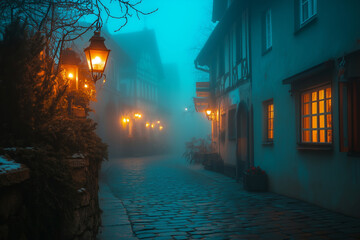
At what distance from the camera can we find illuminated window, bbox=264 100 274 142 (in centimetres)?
1091

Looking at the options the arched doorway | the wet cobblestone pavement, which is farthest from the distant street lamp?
the arched doorway

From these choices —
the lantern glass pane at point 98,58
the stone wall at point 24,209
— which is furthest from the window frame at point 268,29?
the stone wall at point 24,209

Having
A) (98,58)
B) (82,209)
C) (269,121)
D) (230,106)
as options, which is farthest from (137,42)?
(82,209)

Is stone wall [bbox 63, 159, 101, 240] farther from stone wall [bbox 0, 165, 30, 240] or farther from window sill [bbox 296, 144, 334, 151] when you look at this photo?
window sill [bbox 296, 144, 334, 151]

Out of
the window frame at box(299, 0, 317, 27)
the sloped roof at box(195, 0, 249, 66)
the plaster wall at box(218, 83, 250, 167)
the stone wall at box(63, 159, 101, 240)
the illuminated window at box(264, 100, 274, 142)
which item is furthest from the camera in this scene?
the plaster wall at box(218, 83, 250, 167)

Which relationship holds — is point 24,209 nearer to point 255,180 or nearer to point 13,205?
point 13,205

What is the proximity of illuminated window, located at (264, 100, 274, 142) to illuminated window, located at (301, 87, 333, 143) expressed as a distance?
213 centimetres

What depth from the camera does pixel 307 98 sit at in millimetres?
8578

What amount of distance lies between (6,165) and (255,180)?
8287 millimetres

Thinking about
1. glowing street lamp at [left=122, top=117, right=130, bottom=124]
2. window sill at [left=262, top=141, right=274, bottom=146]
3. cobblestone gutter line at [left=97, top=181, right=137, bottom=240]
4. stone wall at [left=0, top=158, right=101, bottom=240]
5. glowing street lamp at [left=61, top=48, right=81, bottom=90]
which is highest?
glowing street lamp at [left=122, top=117, right=130, bottom=124]

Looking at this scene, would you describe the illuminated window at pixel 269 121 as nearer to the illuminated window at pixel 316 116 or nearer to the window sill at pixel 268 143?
the window sill at pixel 268 143

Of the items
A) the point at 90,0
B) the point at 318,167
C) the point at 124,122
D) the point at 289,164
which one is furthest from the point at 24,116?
the point at 124,122

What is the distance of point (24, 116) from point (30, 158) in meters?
0.89

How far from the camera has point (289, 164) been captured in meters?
9.34
